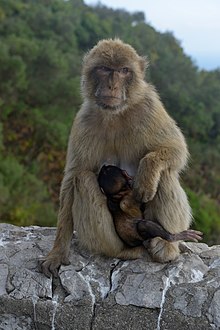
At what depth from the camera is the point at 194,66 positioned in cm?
3366

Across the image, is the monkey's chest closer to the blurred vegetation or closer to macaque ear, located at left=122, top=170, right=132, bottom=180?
macaque ear, located at left=122, top=170, right=132, bottom=180

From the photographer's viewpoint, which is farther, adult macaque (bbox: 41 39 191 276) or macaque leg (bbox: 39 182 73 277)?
macaque leg (bbox: 39 182 73 277)

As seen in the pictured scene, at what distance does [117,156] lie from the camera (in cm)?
471

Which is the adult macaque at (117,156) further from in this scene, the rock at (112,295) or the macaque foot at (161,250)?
the rock at (112,295)

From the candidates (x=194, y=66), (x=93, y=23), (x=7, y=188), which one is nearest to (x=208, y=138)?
(x=194, y=66)

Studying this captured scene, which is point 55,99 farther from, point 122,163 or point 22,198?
point 122,163

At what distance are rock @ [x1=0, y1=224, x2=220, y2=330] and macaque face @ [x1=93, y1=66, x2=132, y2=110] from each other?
1165 mm

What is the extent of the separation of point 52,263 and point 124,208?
25.8 inches

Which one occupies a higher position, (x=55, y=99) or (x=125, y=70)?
(x=125, y=70)

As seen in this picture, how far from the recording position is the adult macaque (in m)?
4.49

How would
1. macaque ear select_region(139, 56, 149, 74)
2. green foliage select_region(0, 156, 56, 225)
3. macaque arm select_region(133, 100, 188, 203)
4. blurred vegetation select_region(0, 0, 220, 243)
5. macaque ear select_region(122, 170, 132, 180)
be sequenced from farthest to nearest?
blurred vegetation select_region(0, 0, 220, 243) → green foliage select_region(0, 156, 56, 225) → macaque ear select_region(139, 56, 149, 74) → macaque ear select_region(122, 170, 132, 180) → macaque arm select_region(133, 100, 188, 203)

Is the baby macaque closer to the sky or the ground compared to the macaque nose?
closer to the ground

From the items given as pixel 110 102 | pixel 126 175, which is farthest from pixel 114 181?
pixel 110 102

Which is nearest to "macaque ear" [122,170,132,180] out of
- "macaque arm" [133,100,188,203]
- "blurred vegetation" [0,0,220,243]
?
"macaque arm" [133,100,188,203]
